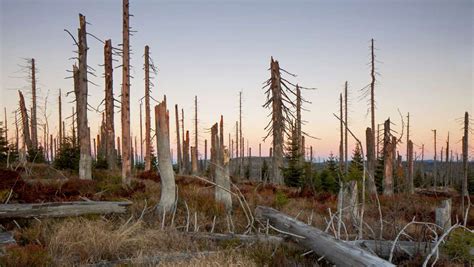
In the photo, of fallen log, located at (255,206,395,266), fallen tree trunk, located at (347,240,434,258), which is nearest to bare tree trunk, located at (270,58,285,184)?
fallen log, located at (255,206,395,266)

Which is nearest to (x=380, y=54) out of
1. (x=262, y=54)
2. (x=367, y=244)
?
(x=262, y=54)

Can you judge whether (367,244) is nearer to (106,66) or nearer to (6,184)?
(6,184)

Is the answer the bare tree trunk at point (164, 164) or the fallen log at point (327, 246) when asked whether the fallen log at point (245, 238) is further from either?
the bare tree trunk at point (164, 164)

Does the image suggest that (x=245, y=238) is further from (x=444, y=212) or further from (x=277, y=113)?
(x=277, y=113)

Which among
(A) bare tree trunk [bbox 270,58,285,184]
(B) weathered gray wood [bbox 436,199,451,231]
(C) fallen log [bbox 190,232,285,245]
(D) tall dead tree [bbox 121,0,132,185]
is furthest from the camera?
(A) bare tree trunk [bbox 270,58,285,184]

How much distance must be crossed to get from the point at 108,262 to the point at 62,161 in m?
14.6

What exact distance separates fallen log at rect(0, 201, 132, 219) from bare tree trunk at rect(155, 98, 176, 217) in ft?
2.98

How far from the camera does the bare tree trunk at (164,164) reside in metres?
8.34

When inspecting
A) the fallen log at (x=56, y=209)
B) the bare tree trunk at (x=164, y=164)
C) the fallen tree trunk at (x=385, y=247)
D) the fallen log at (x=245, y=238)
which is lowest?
the fallen log at (x=245, y=238)

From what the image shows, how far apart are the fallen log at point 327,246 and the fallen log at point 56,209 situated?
3.38 meters

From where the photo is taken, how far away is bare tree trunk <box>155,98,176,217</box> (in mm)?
8336

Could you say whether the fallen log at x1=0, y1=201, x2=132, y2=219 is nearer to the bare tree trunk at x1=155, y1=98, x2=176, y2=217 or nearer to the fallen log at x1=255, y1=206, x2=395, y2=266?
the bare tree trunk at x1=155, y1=98, x2=176, y2=217

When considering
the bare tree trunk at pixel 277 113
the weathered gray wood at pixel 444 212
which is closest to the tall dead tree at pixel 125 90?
the bare tree trunk at pixel 277 113

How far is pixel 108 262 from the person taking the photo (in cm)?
507
